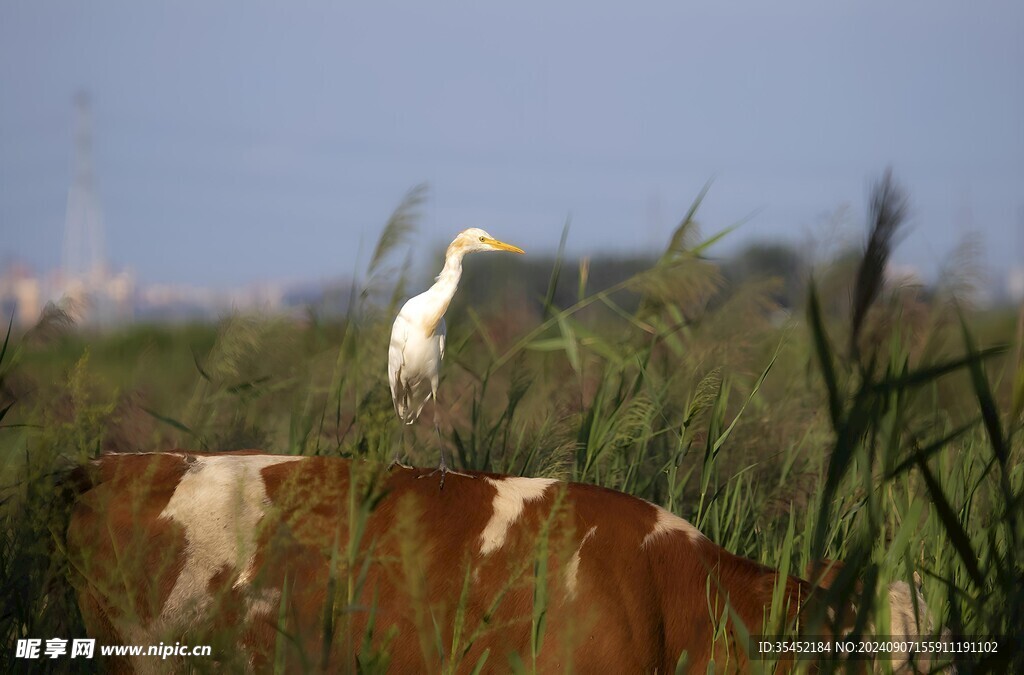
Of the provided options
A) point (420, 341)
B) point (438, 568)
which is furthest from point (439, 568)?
point (420, 341)

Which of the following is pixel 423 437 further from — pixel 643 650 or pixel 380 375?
pixel 643 650

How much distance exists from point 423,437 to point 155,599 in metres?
2.91

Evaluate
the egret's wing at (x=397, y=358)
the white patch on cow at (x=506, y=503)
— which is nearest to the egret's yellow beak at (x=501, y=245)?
the egret's wing at (x=397, y=358)

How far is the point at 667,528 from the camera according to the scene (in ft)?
9.36

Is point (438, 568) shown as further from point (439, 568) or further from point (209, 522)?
point (209, 522)

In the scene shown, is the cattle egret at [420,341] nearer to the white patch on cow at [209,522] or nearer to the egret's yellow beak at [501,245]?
the egret's yellow beak at [501,245]

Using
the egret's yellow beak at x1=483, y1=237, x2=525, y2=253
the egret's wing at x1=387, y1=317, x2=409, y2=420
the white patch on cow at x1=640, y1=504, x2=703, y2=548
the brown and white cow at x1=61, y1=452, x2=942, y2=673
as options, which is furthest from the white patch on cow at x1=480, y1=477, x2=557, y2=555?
the egret's yellow beak at x1=483, y1=237, x2=525, y2=253

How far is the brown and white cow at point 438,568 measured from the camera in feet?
8.39

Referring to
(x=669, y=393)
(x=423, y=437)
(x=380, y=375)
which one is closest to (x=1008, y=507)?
(x=380, y=375)

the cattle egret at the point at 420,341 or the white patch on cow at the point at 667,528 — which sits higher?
the cattle egret at the point at 420,341

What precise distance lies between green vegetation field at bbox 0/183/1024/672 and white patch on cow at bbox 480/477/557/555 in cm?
38

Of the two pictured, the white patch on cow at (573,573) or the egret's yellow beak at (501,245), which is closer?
the white patch on cow at (573,573)

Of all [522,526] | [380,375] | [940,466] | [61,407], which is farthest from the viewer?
[61,407]

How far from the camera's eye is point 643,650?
257cm
